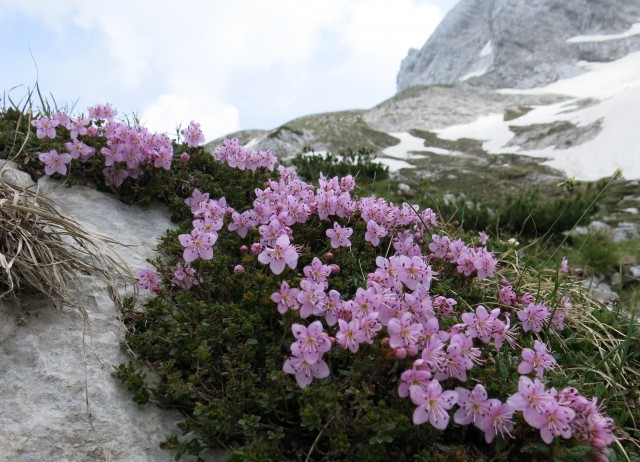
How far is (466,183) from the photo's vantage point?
29047 millimetres

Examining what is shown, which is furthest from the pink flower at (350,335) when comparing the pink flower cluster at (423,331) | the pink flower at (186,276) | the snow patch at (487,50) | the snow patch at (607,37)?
the snow patch at (487,50)

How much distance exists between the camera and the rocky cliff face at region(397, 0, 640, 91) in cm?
8794

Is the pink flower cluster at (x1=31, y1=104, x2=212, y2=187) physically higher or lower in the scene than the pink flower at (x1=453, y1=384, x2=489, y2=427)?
higher

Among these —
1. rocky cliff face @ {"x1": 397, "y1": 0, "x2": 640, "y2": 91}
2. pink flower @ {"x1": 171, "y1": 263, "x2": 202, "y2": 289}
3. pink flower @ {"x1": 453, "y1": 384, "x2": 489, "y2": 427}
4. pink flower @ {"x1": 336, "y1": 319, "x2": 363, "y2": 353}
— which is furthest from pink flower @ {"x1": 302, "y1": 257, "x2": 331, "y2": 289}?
rocky cliff face @ {"x1": 397, "y1": 0, "x2": 640, "y2": 91}

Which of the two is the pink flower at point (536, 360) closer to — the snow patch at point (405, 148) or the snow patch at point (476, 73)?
the snow patch at point (405, 148)

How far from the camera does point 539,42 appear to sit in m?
96.6

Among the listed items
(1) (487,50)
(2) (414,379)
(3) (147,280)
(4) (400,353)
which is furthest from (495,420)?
(1) (487,50)

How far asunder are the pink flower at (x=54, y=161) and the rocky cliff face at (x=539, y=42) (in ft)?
313

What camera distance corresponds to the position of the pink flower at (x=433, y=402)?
1928 millimetres

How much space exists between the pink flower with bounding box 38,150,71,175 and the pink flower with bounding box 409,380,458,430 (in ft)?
11.7

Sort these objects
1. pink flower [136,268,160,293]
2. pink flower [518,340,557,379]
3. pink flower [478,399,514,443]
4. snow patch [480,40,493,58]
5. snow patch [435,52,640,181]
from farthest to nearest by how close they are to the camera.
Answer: snow patch [480,40,493,58], snow patch [435,52,640,181], pink flower [136,268,160,293], pink flower [518,340,557,379], pink flower [478,399,514,443]

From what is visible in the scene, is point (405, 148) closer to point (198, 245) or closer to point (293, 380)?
point (198, 245)

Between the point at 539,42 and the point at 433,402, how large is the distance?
113 meters

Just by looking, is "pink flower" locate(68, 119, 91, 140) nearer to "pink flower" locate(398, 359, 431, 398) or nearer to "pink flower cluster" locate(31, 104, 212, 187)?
"pink flower cluster" locate(31, 104, 212, 187)
